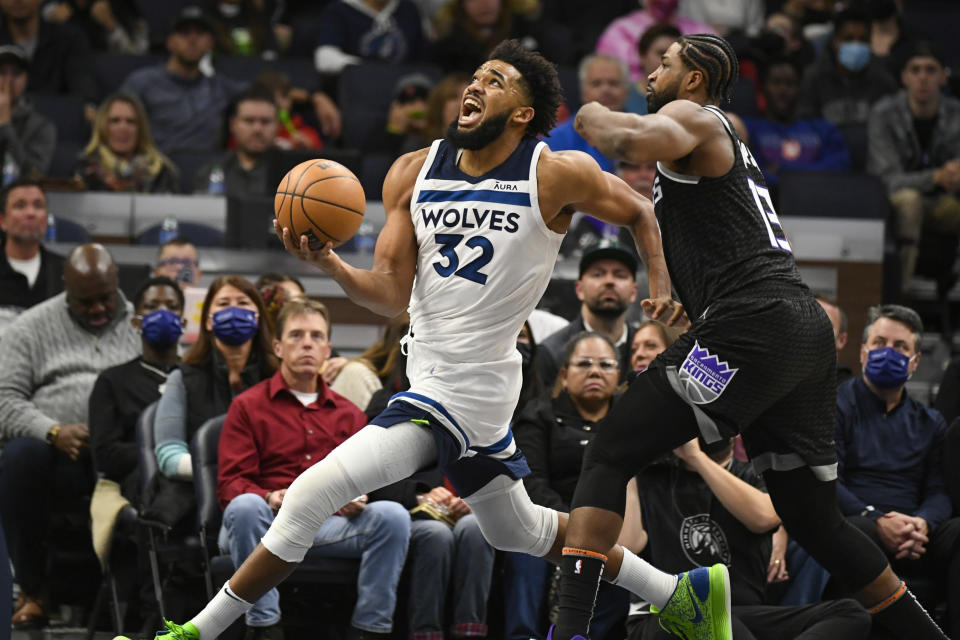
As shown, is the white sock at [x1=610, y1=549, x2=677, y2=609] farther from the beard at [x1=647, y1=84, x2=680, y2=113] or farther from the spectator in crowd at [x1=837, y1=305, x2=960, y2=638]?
the spectator in crowd at [x1=837, y1=305, x2=960, y2=638]

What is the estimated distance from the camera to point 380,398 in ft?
22.1

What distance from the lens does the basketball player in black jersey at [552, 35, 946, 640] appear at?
14.6 ft

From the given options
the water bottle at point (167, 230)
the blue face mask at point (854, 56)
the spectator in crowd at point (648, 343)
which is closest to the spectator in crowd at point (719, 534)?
the spectator in crowd at point (648, 343)

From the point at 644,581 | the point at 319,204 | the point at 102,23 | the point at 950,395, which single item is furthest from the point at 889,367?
the point at 102,23

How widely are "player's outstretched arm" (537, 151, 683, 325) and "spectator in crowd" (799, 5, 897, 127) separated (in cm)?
695

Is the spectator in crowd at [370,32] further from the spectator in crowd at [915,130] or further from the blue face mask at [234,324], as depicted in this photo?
the blue face mask at [234,324]

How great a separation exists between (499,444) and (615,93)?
5.37m

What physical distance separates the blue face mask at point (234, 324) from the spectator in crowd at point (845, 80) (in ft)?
20.0

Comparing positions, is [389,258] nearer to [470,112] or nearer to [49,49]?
[470,112]

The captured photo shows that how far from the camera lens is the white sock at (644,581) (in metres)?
5.03

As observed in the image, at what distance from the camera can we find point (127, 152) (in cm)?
973

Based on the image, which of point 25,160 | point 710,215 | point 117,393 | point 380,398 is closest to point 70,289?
point 117,393

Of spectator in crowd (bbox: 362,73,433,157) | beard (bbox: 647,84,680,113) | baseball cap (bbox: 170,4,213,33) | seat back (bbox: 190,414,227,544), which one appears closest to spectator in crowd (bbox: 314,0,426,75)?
baseball cap (bbox: 170,4,213,33)

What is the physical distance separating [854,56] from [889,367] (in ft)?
17.6
